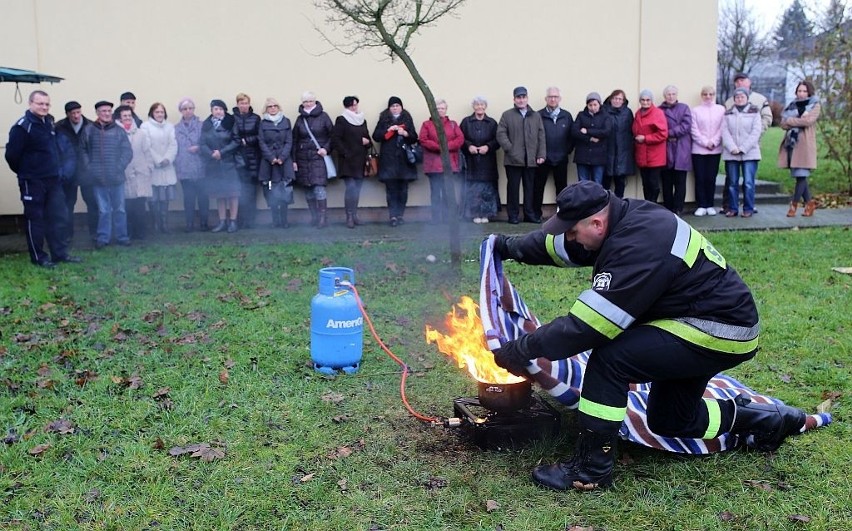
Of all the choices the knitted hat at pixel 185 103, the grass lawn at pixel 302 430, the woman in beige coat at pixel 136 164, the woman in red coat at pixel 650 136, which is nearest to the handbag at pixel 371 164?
the knitted hat at pixel 185 103

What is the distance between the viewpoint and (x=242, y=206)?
13891mm

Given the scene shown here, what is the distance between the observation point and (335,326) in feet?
20.6

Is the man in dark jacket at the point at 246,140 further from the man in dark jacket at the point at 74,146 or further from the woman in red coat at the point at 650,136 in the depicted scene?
the woman in red coat at the point at 650,136

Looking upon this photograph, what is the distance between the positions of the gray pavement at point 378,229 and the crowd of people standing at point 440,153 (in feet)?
0.89

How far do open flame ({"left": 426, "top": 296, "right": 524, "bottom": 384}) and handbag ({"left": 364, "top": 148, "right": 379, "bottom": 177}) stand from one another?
27.3 feet

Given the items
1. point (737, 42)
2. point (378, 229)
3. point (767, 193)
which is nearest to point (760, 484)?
point (378, 229)

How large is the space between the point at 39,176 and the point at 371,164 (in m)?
5.27

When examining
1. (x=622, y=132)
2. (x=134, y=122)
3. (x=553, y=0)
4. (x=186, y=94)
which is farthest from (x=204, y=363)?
(x=553, y=0)

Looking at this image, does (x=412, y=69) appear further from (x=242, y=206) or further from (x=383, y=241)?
(x=242, y=206)

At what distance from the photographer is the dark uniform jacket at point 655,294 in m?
4.15

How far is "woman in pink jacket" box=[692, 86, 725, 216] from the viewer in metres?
13.9

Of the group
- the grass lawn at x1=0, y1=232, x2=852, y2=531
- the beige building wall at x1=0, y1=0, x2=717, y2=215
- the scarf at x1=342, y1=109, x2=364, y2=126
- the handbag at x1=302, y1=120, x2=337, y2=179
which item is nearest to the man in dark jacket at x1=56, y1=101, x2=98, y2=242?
the beige building wall at x1=0, y1=0, x2=717, y2=215

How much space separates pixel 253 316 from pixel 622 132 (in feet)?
27.1

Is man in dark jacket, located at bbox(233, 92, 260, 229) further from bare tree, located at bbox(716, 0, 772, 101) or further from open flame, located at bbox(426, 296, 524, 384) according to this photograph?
bare tree, located at bbox(716, 0, 772, 101)
